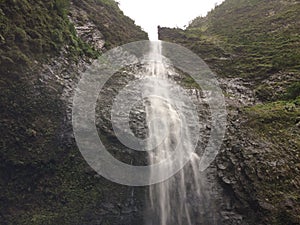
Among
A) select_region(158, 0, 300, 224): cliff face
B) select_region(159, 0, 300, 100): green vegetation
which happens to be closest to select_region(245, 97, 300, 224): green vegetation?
select_region(158, 0, 300, 224): cliff face

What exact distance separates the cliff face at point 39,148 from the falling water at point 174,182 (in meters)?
0.73

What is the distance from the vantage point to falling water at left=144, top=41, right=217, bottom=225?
819 centimetres

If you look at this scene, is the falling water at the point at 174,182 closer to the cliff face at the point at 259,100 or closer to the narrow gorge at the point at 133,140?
the narrow gorge at the point at 133,140

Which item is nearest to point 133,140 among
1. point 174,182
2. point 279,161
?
point 174,182

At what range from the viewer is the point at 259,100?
11.3 meters

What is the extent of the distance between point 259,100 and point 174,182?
4699 mm

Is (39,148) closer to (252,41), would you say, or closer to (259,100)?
(259,100)

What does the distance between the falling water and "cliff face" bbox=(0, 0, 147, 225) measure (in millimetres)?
732

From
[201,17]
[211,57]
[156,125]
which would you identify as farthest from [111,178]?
[201,17]

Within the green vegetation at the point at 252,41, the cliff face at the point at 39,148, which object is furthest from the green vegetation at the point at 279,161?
the cliff face at the point at 39,148

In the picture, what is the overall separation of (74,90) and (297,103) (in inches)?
263

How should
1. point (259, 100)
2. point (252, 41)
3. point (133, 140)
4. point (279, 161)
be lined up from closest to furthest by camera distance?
point (279, 161) < point (133, 140) < point (259, 100) < point (252, 41)

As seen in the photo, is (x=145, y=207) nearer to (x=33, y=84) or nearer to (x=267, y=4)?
(x=33, y=84)

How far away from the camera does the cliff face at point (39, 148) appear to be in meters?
8.20
